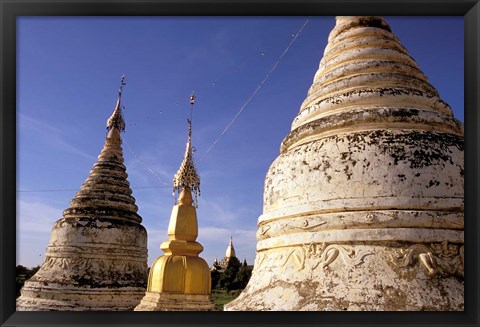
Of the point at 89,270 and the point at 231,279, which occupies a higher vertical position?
the point at 89,270

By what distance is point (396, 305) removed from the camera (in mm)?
2990

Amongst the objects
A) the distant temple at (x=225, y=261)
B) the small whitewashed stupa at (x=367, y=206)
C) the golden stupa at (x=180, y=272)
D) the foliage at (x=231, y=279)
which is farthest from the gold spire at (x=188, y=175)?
the distant temple at (x=225, y=261)

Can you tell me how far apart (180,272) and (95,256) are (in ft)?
11.1

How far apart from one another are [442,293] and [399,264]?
0.32 meters

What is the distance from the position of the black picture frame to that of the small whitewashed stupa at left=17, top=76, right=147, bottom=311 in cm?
659

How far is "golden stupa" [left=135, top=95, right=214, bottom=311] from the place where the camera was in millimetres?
6965

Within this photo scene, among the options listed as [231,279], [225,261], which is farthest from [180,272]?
[225,261]

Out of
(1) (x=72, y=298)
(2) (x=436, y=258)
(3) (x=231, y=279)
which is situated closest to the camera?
(2) (x=436, y=258)

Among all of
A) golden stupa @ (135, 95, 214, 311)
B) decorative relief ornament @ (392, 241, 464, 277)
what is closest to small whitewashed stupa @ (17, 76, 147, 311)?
golden stupa @ (135, 95, 214, 311)

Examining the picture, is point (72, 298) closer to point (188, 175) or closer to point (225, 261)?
point (188, 175)

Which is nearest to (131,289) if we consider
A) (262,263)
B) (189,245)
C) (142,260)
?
(142,260)
